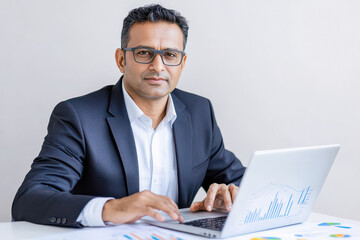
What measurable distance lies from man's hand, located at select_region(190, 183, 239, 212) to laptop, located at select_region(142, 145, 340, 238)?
51mm

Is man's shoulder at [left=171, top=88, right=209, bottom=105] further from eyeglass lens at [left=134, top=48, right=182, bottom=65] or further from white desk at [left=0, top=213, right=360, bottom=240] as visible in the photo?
white desk at [left=0, top=213, right=360, bottom=240]

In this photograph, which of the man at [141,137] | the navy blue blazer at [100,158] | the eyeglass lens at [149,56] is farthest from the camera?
the eyeglass lens at [149,56]

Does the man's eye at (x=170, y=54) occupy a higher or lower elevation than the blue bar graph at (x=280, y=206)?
higher

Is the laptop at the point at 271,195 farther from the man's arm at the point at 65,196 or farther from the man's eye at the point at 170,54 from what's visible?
the man's eye at the point at 170,54

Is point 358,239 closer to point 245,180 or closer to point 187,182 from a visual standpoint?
point 245,180

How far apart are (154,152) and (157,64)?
399 mm

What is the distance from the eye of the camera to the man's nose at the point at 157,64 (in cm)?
212

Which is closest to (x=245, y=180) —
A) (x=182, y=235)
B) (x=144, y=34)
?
(x=182, y=235)

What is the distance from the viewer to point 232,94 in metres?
3.08

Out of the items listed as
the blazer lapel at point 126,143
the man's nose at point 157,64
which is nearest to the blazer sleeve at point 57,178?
the blazer lapel at point 126,143

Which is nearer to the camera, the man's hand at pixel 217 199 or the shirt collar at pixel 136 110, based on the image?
the man's hand at pixel 217 199

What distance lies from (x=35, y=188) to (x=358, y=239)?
3.60 ft

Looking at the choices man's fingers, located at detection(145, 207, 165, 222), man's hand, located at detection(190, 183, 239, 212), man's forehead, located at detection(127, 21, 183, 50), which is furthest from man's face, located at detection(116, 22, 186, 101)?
man's fingers, located at detection(145, 207, 165, 222)

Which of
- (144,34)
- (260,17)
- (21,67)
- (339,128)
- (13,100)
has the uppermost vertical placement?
(260,17)
